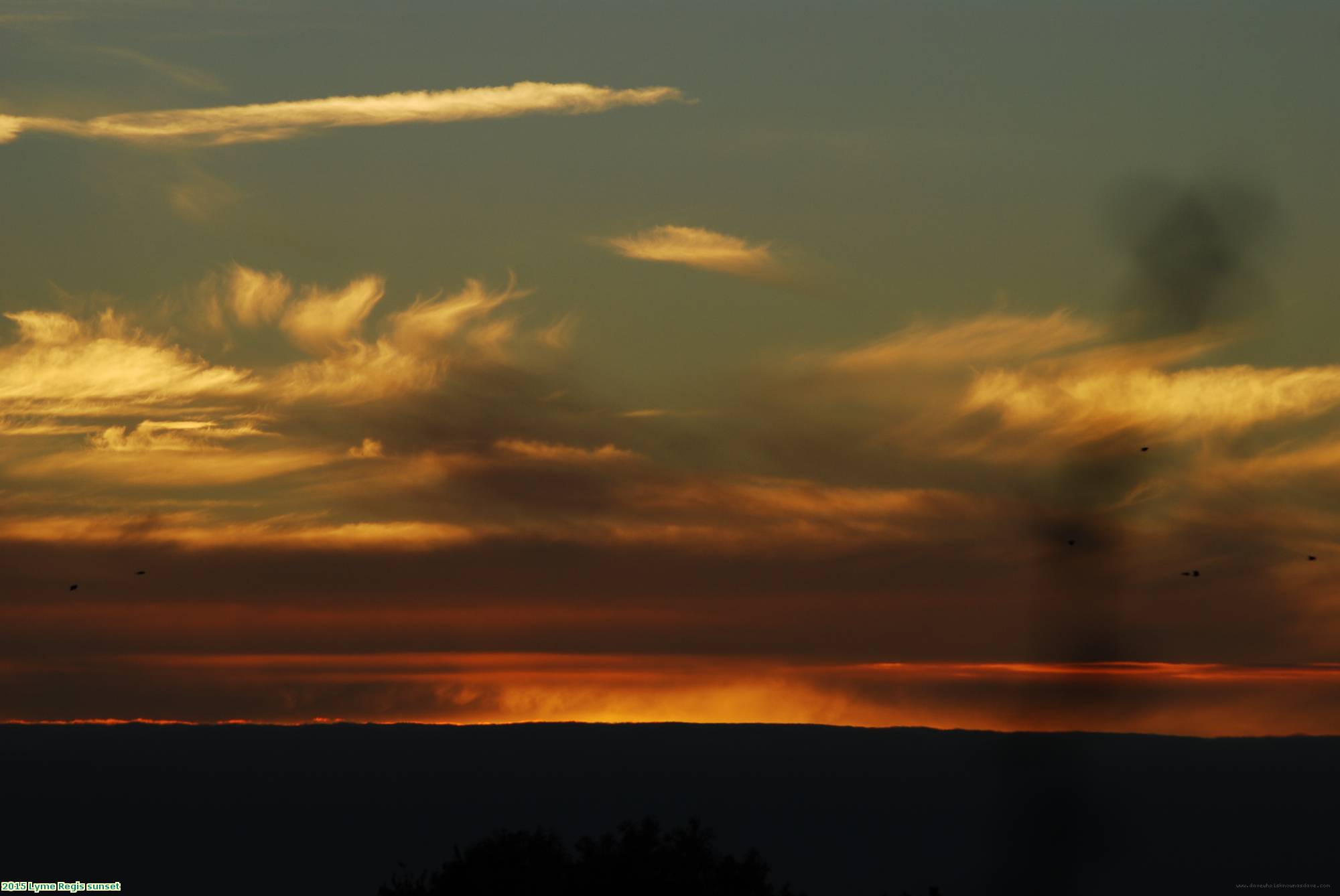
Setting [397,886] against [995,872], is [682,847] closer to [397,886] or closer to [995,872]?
[397,886]

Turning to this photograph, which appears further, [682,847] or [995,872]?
[995,872]

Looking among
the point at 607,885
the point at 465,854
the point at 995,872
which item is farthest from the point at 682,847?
the point at 995,872

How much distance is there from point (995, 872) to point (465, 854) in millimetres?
40417

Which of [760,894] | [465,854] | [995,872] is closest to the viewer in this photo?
[760,894]

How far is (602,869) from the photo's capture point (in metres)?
109

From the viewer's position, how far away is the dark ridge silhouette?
108 meters

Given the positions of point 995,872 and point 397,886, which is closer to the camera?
point 397,886

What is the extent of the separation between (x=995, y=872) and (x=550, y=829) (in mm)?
35933

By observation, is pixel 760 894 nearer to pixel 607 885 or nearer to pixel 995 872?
pixel 607 885

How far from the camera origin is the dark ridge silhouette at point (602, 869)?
108 metres

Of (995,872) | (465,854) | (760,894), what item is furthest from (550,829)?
(995,872)

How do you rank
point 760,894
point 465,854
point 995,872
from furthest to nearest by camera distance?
point 995,872, point 465,854, point 760,894

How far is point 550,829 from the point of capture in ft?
380

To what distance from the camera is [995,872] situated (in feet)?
445
